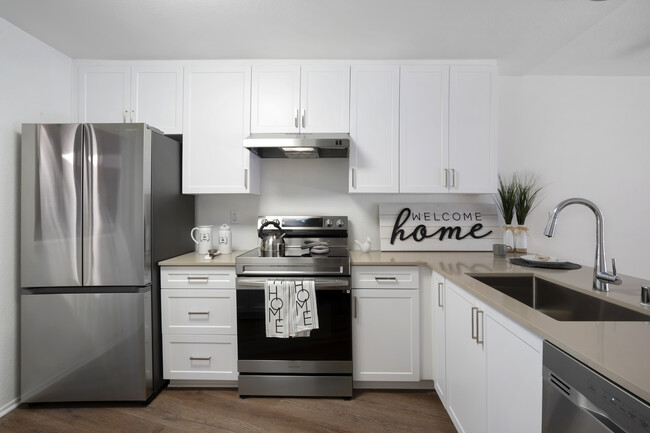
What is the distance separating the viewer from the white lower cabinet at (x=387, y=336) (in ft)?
7.37

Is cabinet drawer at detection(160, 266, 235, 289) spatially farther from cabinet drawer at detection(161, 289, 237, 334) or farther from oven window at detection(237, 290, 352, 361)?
oven window at detection(237, 290, 352, 361)

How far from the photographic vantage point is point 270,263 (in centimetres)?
219

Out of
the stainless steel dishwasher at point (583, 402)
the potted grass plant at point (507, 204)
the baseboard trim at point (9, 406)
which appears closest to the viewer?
the stainless steel dishwasher at point (583, 402)

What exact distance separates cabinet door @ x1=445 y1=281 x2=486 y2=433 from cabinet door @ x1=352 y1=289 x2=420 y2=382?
0.34 m

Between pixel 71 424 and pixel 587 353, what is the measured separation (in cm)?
260

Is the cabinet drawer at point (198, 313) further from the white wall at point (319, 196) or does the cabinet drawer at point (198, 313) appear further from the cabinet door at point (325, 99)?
the cabinet door at point (325, 99)

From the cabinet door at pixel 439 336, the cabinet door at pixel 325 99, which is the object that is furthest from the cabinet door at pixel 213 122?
the cabinet door at pixel 439 336

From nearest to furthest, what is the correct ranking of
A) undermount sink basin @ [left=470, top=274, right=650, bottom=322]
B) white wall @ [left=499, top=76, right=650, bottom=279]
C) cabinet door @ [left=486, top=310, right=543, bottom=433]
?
cabinet door @ [left=486, top=310, right=543, bottom=433] → undermount sink basin @ [left=470, top=274, right=650, bottom=322] → white wall @ [left=499, top=76, right=650, bottom=279]

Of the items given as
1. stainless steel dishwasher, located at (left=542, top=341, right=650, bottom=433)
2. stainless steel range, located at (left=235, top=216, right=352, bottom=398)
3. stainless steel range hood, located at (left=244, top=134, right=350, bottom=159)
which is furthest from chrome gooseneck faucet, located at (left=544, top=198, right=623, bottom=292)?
stainless steel range hood, located at (left=244, top=134, right=350, bottom=159)

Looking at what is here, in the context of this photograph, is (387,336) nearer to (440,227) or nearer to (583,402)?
Result: (440,227)

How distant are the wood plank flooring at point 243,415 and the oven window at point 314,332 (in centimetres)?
30

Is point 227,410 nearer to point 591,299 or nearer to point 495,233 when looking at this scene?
point 591,299

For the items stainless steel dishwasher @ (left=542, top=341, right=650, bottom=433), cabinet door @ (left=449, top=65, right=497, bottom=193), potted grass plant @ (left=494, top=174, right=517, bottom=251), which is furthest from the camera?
potted grass plant @ (left=494, top=174, right=517, bottom=251)

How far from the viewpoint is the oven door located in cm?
217
